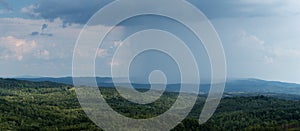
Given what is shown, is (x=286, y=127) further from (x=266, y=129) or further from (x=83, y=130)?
(x=83, y=130)

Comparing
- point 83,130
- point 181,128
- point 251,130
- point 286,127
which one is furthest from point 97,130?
point 286,127

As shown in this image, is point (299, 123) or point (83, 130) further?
point (83, 130)

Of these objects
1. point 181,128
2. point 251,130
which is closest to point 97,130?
point 181,128

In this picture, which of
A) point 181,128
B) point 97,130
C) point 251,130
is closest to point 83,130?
point 97,130

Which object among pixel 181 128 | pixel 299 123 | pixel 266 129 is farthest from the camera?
pixel 181 128

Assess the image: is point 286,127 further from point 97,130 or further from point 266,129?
point 97,130

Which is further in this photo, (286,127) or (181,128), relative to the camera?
(181,128)

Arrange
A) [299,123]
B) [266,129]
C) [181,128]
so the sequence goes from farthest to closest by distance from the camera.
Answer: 1. [181,128]
2. [299,123]
3. [266,129]

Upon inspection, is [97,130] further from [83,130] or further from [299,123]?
[299,123]
